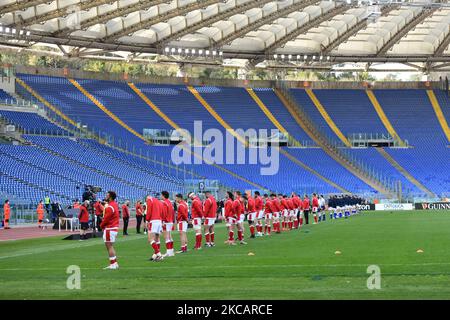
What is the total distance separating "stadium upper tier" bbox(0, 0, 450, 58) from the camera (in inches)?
2250

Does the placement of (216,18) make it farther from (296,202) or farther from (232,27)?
(296,202)

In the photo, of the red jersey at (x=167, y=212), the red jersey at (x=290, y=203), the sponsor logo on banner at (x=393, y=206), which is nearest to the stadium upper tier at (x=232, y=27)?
the sponsor logo on banner at (x=393, y=206)

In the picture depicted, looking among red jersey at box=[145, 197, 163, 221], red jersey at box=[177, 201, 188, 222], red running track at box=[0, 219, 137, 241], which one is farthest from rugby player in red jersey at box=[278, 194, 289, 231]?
red jersey at box=[145, 197, 163, 221]

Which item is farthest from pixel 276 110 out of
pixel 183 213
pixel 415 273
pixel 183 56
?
pixel 415 273

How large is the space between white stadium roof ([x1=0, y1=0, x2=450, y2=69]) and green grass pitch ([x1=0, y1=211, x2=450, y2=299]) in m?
27.3

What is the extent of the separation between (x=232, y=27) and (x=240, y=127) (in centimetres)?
1163

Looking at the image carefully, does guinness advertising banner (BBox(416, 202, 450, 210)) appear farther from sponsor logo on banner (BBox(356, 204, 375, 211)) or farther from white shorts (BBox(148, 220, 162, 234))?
white shorts (BBox(148, 220, 162, 234))

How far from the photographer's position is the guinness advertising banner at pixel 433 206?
71250 mm

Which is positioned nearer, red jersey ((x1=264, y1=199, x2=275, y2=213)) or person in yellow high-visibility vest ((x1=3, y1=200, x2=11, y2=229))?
red jersey ((x1=264, y1=199, x2=275, y2=213))

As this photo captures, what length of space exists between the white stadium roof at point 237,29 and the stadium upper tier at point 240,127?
443 centimetres

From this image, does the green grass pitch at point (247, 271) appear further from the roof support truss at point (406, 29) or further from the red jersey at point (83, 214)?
the roof support truss at point (406, 29)

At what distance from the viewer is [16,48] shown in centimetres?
6769

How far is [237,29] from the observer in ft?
217

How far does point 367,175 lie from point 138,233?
118ft
